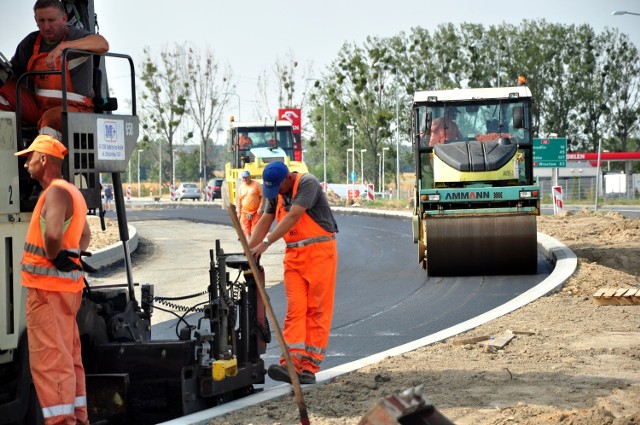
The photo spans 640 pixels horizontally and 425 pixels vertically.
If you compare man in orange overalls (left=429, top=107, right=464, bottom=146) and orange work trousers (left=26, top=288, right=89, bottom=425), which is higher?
man in orange overalls (left=429, top=107, right=464, bottom=146)

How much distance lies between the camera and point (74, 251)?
675cm

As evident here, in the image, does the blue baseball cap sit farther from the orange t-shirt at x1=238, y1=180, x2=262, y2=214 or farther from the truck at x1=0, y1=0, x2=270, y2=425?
the orange t-shirt at x1=238, y1=180, x2=262, y2=214

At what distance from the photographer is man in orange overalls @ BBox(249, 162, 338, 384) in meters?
8.75

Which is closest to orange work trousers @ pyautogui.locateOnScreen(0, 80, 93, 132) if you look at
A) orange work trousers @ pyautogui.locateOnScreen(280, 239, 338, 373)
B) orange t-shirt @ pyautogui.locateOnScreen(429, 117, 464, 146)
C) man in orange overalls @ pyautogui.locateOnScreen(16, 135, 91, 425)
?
man in orange overalls @ pyautogui.locateOnScreen(16, 135, 91, 425)

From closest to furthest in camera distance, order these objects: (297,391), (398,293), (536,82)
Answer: (297,391) → (398,293) → (536,82)

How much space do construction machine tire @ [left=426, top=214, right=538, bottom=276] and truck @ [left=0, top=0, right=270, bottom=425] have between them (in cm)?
1025

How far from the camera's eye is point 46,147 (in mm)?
6559

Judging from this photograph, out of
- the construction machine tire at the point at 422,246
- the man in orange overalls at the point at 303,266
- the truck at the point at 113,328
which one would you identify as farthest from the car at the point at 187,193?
the truck at the point at 113,328

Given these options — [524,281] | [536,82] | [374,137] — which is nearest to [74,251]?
[524,281]

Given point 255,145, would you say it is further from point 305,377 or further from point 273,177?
point 305,377

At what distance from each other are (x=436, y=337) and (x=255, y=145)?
2880 centimetres

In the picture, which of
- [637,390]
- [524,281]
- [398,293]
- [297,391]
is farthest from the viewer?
[524,281]

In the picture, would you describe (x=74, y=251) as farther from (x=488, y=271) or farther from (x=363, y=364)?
(x=488, y=271)

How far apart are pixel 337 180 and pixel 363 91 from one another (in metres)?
30.6
